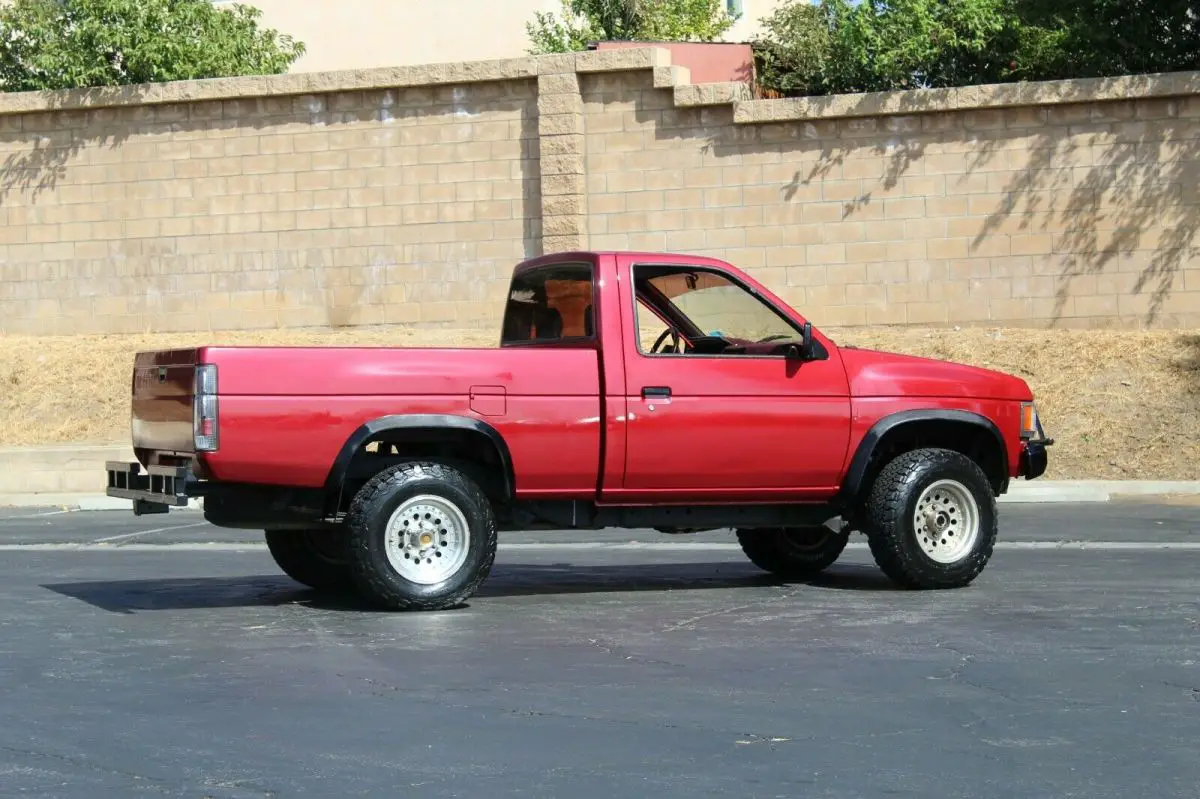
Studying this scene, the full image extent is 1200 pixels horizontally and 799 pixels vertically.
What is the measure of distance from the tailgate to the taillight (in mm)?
50

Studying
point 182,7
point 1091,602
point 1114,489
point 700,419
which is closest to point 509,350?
point 700,419

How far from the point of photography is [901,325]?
25.3m

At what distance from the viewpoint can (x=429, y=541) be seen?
405 inches

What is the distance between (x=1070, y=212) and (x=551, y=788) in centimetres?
2021

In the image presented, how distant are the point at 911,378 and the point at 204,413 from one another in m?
4.55

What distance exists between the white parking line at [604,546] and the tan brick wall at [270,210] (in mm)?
11571

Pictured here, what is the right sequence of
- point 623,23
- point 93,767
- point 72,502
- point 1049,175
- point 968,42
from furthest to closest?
point 623,23 < point 968,42 < point 1049,175 < point 72,502 < point 93,767

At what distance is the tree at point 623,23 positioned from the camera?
4378 centimetres

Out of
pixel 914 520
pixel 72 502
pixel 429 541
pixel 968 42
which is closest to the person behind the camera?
pixel 429 541

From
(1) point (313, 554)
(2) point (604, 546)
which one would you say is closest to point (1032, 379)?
(2) point (604, 546)

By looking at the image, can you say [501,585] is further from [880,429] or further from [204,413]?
[204,413]

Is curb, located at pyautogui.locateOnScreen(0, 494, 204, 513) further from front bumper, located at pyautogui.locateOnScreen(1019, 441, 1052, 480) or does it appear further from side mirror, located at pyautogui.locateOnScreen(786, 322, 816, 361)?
front bumper, located at pyautogui.locateOnScreen(1019, 441, 1052, 480)

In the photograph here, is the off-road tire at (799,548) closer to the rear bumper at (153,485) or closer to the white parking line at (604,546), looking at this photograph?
the white parking line at (604,546)

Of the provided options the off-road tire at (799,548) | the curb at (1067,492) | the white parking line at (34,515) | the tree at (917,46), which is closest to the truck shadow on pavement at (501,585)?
the off-road tire at (799,548)
